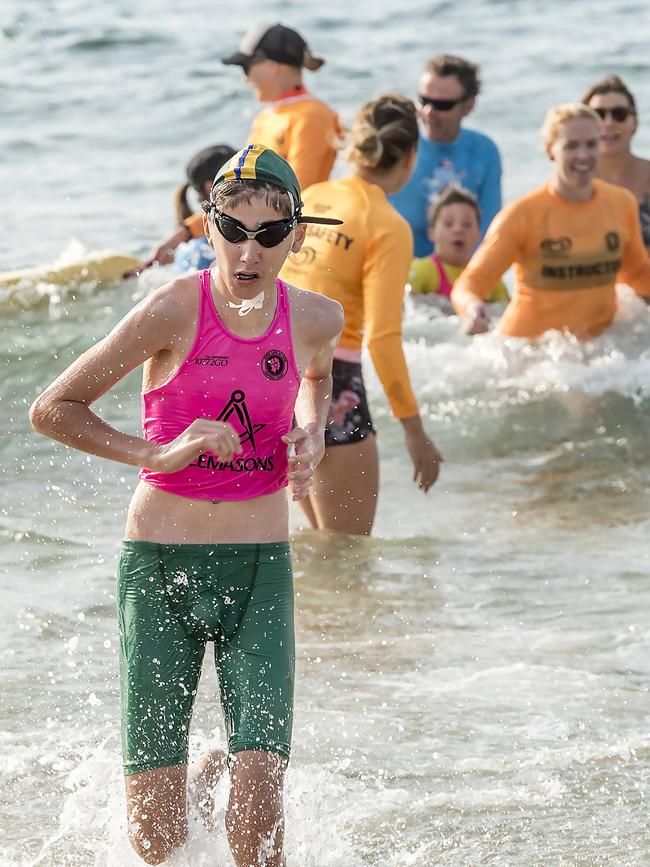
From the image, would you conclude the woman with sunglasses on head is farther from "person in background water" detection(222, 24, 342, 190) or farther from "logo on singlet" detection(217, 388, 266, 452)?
"person in background water" detection(222, 24, 342, 190)

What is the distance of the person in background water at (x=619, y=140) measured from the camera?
355 inches

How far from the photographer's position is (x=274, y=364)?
3.59 m

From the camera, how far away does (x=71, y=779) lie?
4.57 m

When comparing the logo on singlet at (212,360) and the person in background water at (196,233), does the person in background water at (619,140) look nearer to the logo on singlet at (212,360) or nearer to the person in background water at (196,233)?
the person in background water at (196,233)

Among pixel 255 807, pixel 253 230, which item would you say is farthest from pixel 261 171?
pixel 255 807

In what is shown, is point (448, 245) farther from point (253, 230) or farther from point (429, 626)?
point (253, 230)

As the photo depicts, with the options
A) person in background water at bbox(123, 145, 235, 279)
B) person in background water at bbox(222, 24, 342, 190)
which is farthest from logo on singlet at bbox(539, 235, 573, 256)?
person in background water at bbox(123, 145, 235, 279)

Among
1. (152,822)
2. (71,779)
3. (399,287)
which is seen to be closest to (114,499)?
(399,287)

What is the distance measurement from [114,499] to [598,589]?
2.53 m

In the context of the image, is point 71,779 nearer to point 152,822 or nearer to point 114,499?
point 152,822

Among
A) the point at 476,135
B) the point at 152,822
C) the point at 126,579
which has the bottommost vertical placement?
the point at 152,822

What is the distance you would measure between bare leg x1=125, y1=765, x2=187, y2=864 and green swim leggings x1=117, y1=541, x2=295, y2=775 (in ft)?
0.10

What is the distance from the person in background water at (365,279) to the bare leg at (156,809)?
2.48 m

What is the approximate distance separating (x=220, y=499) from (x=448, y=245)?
6261 mm
